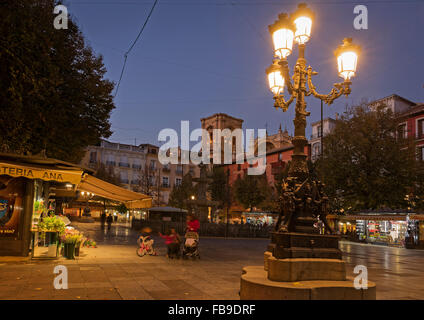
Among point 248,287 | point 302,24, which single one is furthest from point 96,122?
point 248,287

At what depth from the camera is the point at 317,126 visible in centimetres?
4869

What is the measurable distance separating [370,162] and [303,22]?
71.8 ft

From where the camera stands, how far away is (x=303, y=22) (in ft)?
23.7

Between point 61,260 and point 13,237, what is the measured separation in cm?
157

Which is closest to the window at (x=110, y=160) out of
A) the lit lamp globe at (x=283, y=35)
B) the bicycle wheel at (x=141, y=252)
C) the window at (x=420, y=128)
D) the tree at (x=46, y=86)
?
the tree at (x=46, y=86)

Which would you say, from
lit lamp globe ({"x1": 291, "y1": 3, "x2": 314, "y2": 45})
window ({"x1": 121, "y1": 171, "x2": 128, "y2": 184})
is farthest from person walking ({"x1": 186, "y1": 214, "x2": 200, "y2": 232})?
window ({"x1": 121, "y1": 171, "x2": 128, "y2": 184})

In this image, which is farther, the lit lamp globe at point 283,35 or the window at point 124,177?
the window at point 124,177

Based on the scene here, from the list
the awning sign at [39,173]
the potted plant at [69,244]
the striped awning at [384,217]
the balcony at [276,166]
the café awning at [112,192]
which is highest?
the balcony at [276,166]

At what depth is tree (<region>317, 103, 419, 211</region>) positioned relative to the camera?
84.9ft

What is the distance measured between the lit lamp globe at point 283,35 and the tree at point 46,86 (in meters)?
4.67

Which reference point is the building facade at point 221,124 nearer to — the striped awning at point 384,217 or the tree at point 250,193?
the tree at point 250,193

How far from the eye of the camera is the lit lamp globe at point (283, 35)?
6.97 meters

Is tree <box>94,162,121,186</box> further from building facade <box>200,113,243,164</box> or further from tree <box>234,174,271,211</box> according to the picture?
building facade <box>200,113,243,164</box>
